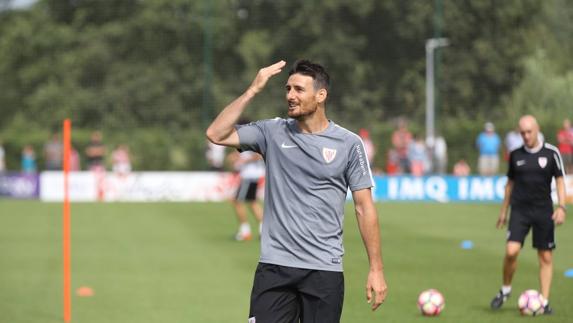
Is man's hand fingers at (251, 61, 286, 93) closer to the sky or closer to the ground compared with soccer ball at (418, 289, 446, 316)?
closer to the sky

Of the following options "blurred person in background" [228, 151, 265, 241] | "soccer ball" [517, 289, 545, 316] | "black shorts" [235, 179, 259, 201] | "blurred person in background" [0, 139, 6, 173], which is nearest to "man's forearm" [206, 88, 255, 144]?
"soccer ball" [517, 289, 545, 316]

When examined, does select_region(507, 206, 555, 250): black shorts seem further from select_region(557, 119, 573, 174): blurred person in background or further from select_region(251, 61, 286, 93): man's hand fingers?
select_region(557, 119, 573, 174): blurred person in background

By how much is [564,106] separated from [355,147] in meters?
33.6

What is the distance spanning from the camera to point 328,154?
21.6ft

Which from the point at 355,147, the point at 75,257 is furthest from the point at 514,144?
the point at 355,147

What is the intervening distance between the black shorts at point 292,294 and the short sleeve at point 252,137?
76 cm

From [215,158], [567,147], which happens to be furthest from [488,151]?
[215,158]

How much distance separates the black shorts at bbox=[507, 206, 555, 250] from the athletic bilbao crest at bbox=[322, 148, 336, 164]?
5365 mm

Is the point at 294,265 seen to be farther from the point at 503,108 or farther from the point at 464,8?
the point at 464,8

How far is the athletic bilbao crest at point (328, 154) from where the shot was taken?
6.59 metres

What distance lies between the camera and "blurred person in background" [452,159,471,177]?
35.1 m

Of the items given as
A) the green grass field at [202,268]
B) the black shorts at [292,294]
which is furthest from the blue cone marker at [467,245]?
the black shorts at [292,294]

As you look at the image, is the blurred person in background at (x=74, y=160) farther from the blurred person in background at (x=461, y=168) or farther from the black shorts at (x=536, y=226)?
the black shorts at (x=536, y=226)

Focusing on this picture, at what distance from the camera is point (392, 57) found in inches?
1635
